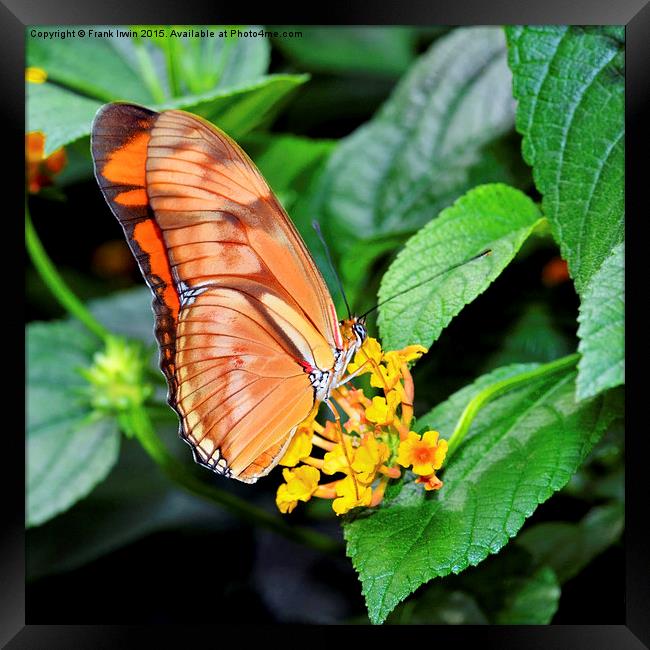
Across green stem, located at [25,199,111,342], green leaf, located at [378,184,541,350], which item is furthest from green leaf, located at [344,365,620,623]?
green stem, located at [25,199,111,342]

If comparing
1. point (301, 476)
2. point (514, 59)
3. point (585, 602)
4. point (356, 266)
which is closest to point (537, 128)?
point (514, 59)

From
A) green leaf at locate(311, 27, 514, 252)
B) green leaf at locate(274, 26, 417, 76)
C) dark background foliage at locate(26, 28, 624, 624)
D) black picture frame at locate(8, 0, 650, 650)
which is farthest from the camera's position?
green leaf at locate(274, 26, 417, 76)

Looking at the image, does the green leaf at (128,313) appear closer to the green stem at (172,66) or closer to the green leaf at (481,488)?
the green stem at (172,66)

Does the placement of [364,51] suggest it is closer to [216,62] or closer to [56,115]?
[216,62]

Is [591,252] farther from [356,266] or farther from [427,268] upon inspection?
[356,266]

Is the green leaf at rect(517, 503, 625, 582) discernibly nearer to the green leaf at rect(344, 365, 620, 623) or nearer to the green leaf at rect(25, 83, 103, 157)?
the green leaf at rect(344, 365, 620, 623)

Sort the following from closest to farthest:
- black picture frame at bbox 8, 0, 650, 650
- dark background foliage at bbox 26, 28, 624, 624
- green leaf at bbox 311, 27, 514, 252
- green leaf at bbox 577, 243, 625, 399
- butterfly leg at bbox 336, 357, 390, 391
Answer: green leaf at bbox 577, 243, 625, 399, butterfly leg at bbox 336, 357, 390, 391, black picture frame at bbox 8, 0, 650, 650, dark background foliage at bbox 26, 28, 624, 624, green leaf at bbox 311, 27, 514, 252
